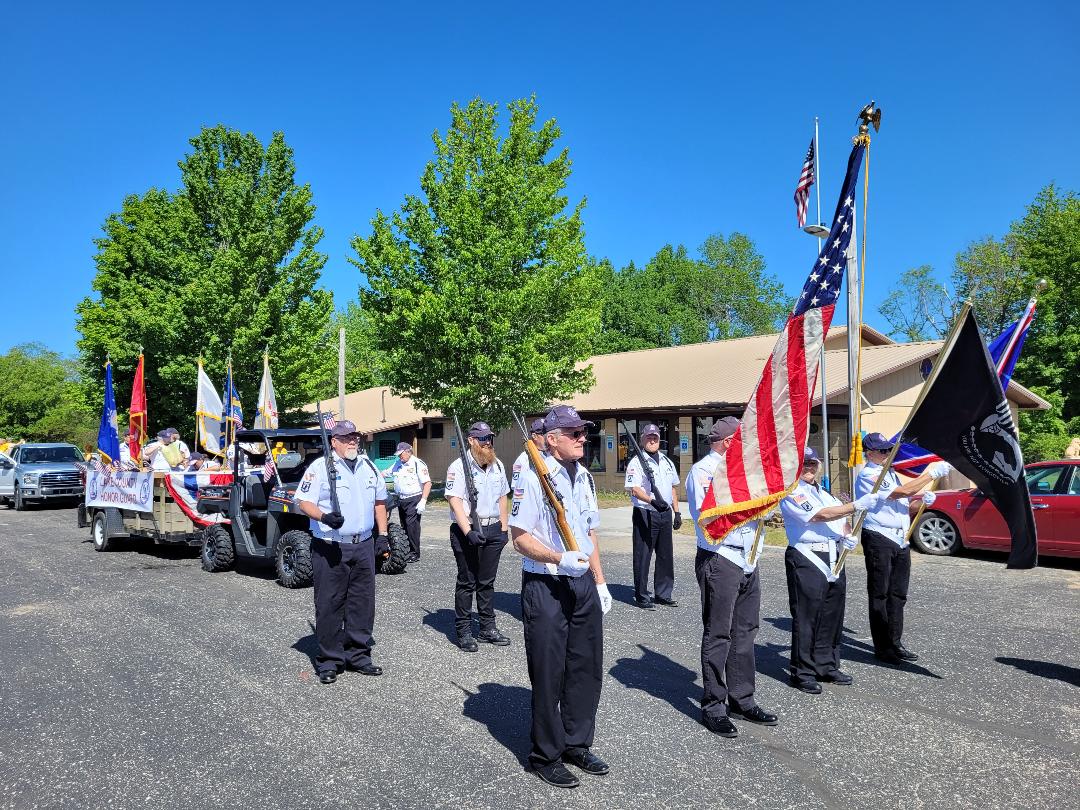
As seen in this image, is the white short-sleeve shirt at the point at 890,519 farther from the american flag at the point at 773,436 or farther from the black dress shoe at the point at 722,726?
the black dress shoe at the point at 722,726

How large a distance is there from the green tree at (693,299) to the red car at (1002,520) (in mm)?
40015

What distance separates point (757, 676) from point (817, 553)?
3.80ft

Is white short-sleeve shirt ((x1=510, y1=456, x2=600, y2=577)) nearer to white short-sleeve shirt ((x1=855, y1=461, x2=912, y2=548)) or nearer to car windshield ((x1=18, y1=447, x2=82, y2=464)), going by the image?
Answer: white short-sleeve shirt ((x1=855, y1=461, x2=912, y2=548))

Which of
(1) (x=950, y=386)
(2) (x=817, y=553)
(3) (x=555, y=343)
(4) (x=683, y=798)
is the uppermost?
(3) (x=555, y=343)

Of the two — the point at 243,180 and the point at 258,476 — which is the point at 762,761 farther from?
the point at 243,180

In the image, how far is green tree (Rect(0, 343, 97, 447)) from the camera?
146 feet

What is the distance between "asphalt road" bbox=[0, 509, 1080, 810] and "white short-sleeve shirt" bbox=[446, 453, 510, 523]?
1285 mm

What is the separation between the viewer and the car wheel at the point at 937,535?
1228 centimetres

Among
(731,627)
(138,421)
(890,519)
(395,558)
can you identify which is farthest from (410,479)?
(731,627)

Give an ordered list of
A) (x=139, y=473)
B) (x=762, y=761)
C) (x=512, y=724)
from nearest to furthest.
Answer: (x=762, y=761) → (x=512, y=724) → (x=139, y=473)

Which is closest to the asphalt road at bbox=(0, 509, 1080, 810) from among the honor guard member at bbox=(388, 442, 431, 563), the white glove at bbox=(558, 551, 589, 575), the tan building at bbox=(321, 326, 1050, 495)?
the white glove at bbox=(558, 551, 589, 575)

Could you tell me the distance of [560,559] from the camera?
13.7 ft

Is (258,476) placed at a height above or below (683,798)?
above

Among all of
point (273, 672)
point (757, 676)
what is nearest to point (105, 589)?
point (273, 672)
